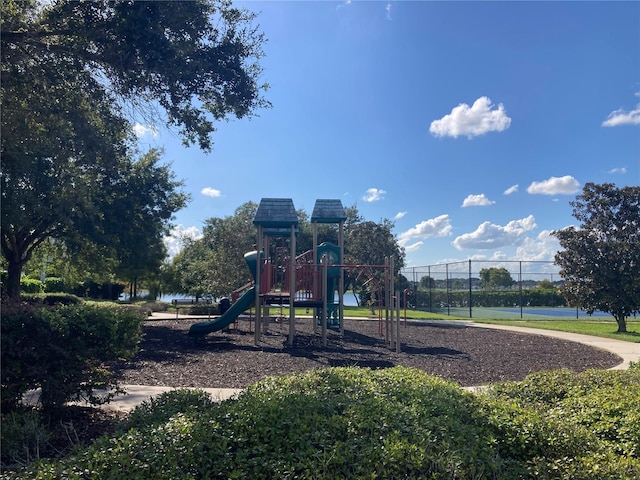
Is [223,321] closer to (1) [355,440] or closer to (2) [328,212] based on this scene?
(2) [328,212]

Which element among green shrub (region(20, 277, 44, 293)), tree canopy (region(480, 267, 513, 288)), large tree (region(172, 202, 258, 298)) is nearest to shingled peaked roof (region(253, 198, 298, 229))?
large tree (region(172, 202, 258, 298))

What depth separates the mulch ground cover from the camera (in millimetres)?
8266

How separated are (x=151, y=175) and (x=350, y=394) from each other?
15207 mm

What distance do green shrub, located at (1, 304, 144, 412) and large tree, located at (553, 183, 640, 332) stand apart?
16645 mm

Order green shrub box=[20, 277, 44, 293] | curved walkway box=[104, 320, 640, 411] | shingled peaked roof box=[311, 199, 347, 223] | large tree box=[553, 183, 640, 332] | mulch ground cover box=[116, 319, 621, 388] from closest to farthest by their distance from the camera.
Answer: curved walkway box=[104, 320, 640, 411] < mulch ground cover box=[116, 319, 621, 388] < shingled peaked roof box=[311, 199, 347, 223] < large tree box=[553, 183, 640, 332] < green shrub box=[20, 277, 44, 293]

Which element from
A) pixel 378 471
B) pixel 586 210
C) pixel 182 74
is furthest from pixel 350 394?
pixel 586 210

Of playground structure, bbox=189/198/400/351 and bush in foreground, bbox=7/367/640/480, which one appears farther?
playground structure, bbox=189/198/400/351

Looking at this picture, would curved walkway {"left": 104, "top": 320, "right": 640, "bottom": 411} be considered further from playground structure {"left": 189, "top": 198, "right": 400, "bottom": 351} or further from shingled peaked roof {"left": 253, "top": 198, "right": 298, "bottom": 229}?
shingled peaked roof {"left": 253, "top": 198, "right": 298, "bottom": 229}

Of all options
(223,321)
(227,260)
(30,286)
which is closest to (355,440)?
(223,321)

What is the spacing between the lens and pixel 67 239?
1642 cm

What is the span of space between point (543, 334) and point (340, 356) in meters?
9.04

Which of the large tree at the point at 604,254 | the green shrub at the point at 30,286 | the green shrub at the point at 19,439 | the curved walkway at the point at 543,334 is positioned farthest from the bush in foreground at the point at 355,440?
the green shrub at the point at 30,286

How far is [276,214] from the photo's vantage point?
12945 millimetres

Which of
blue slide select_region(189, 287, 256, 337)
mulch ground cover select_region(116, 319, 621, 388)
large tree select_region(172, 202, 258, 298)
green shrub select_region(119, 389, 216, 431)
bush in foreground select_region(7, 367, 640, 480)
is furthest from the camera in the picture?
large tree select_region(172, 202, 258, 298)
